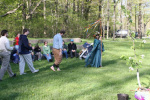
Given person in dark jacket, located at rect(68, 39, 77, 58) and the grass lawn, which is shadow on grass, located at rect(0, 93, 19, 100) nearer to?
the grass lawn

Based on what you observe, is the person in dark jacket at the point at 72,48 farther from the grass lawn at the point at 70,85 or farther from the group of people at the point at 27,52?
the grass lawn at the point at 70,85

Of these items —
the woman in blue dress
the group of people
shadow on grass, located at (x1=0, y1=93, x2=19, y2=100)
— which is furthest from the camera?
the woman in blue dress

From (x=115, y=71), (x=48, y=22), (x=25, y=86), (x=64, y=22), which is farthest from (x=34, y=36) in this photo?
(x=25, y=86)

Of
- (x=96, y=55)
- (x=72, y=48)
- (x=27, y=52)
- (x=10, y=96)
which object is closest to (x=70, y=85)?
(x=10, y=96)

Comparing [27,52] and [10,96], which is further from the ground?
[27,52]

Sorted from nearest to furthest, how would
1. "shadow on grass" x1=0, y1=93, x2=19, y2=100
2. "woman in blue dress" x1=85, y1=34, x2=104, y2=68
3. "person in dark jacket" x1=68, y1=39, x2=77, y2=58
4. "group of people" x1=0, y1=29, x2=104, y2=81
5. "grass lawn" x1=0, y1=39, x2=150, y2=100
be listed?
"shadow on grass" x1=0, y1=93, x2=19, y2=100 < "grass lawn" x1=0, y1=39, x2=150, y2=100 < "group of people" x1=0, y1=29, x2=104, y2=81 < "woman in blue dress" x1=85, y1=34, x2=104, y2=68 < "person in dark jacket" x1=68, y1=39, x2=77, y2=58

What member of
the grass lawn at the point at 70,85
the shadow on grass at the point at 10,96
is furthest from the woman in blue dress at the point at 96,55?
the shadow on grass at the point at 10,96

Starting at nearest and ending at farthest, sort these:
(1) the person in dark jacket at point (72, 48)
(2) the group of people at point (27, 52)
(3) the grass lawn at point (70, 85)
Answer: (3) the grass lawn at point (70, 85)
(2) the group of people at point (27, 52)
(1) the person in dark jacket at point (72, 48)

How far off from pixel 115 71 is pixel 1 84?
15.5 ft

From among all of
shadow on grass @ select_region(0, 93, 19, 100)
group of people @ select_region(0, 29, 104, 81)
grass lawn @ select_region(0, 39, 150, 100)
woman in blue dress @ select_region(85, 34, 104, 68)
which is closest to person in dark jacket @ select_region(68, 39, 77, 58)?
group of people @ select_region(0, 29, 104, 81)

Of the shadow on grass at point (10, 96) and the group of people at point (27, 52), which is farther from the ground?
the group of people at point (27, 52)

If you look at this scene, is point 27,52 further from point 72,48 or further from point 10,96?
point 72,48

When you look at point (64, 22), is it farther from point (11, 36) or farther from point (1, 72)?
point (1, 72)

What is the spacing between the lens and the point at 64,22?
989 inches
